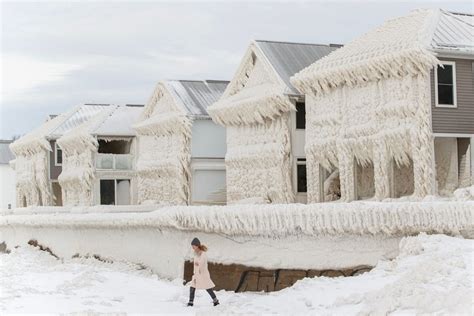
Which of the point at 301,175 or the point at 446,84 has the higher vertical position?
the point at 446,84

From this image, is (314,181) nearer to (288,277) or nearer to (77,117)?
(288,277)

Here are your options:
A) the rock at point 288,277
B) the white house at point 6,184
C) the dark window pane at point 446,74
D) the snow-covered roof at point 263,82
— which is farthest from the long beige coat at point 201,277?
the white house at point 6,184

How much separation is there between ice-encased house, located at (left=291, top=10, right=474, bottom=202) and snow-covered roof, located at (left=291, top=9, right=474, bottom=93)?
0.03 meters

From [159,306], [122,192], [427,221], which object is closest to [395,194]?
[427,221]

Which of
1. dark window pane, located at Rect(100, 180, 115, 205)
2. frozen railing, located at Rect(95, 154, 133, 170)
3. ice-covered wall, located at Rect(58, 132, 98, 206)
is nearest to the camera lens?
ice-covered wall, located at Rect(58, 132, 98, 206)

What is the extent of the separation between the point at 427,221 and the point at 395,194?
10207mm

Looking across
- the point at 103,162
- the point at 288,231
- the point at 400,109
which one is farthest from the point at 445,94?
the point at 103,162

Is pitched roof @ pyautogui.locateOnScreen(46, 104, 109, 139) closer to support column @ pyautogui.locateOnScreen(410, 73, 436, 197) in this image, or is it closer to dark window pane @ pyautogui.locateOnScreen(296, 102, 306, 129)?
dark window pane @ pyautogui.locateOnScreen(296, 102, 306, 129)

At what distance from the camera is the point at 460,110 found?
2609 cm

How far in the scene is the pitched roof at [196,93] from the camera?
39.2 meters

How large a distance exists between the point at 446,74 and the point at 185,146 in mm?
15595

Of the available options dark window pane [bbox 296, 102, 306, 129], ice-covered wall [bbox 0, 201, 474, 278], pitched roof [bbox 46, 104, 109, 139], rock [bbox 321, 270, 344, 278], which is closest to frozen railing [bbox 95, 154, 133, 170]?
pitched roof [bbox 46, 104, 109, 139]

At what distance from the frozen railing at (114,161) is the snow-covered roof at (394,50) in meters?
17.5

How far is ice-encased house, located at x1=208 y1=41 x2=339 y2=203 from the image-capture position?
3164 centimetres
